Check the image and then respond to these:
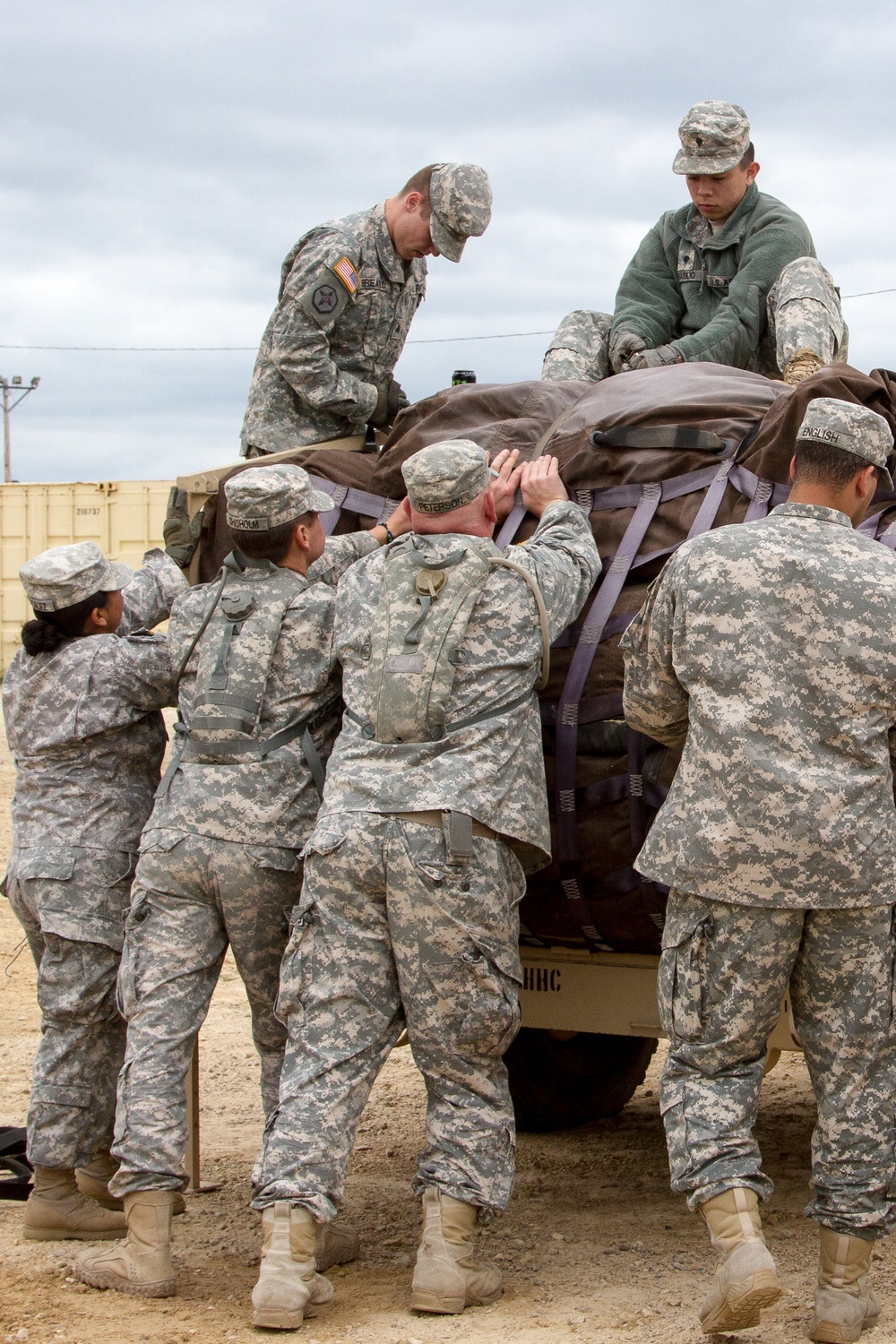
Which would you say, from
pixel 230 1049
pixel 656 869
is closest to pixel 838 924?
pixel 656 869

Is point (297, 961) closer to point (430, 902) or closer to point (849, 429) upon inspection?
point (430, 902)

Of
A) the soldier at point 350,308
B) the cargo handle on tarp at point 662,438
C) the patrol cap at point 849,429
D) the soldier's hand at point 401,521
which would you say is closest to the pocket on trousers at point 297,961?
the soldier's hand at point 401,521

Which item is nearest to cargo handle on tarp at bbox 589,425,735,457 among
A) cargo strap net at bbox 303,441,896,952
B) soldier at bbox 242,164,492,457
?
cargo strap net at bbox 303,441,896,952

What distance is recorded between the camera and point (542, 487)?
460 cm

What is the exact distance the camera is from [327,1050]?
4.10m

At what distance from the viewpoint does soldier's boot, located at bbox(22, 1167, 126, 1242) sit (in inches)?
190

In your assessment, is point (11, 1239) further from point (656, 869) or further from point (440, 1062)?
point (656, 869)

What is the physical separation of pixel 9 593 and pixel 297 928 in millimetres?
20244

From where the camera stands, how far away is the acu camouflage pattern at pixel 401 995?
4.05 metres

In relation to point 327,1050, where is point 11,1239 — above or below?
below

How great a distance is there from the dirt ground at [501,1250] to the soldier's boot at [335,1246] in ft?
0.11

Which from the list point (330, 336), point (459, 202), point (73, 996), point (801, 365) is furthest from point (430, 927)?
point (459, 202)

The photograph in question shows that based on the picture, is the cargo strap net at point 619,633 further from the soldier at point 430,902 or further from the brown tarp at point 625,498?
the soldier at point 430,902

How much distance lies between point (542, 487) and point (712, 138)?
1991mm
